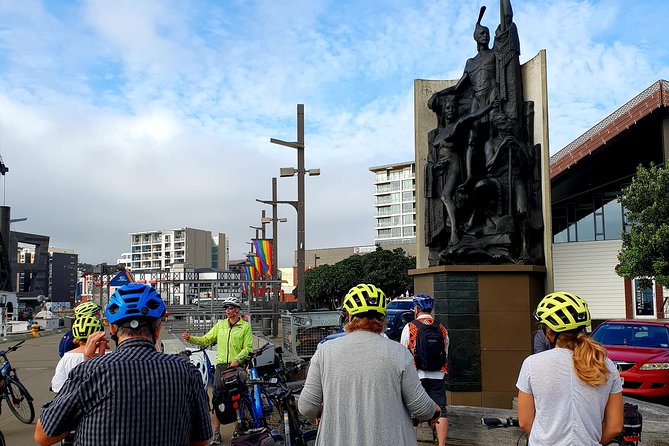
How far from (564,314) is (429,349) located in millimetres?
3429

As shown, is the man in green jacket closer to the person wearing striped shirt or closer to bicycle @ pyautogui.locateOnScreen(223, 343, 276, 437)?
bicycle @ pyautogui.locateOnScreen(223, 343, 276, 437)

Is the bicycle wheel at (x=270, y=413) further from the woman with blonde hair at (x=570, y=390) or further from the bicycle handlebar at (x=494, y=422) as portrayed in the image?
the woman with blonde hair at (x=570, y=390)

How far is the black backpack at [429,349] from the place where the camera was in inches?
261

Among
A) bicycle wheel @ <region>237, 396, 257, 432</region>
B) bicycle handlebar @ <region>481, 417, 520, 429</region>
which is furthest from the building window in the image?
bicycle handlebar @ <region>481, 417, 520, 429</region>

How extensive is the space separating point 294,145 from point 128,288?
17165mm

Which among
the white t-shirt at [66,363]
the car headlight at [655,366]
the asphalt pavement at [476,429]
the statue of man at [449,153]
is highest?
the statue of man at [449,153]

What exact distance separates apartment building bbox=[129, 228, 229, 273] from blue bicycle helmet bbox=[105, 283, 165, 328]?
173148 mm

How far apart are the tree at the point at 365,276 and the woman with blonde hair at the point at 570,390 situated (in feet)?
175

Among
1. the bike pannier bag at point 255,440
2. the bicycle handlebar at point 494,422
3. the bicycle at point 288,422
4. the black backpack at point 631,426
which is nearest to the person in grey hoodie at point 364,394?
the bicycle handlebar at point 494,422

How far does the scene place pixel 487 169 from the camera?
392 inches

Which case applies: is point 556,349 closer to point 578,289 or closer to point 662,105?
point 662,105

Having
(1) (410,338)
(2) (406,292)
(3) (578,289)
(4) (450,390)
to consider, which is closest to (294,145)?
(4) (450,390)

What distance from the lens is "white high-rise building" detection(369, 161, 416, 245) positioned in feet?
442

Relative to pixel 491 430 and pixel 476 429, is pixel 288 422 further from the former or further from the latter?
pixel 491 430
